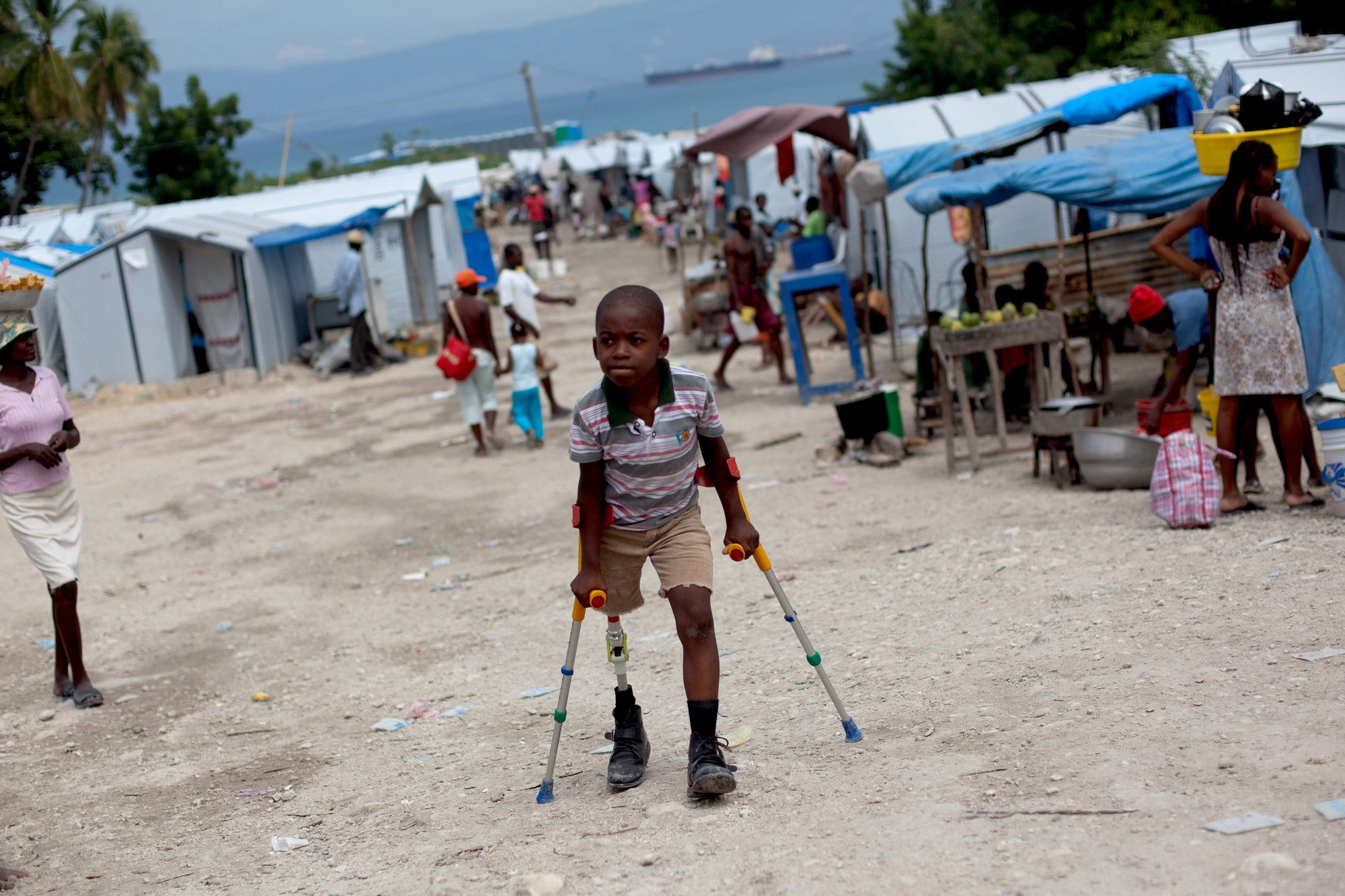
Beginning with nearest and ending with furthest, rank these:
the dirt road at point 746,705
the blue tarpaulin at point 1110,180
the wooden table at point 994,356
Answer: the dirt road at point 746,705 < the wooden table at point 994,356 < the blue tarpaulin at point 1110,180

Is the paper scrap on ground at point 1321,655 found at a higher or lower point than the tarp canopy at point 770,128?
lower

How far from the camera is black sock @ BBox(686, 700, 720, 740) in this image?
356 cm

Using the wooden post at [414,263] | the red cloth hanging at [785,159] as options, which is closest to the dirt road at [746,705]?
the red cloth hanging at [785,159]

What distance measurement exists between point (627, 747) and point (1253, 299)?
3.88 meters

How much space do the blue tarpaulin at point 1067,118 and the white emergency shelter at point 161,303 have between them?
11.0m

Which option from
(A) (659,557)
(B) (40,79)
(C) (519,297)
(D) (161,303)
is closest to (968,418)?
(C) (519,297)

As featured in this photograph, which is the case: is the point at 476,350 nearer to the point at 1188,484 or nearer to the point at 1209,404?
the point at 1209,404

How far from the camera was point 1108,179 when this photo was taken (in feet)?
28.2

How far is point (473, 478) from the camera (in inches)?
424

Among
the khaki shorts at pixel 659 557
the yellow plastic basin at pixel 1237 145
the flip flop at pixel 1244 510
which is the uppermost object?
the yellow plastic basin at pixel 1237 145

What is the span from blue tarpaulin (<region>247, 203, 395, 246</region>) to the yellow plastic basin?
14186 mm

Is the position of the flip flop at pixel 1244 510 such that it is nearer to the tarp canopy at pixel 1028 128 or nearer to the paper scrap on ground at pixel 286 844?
the tarp canopy at pixel 1028 128

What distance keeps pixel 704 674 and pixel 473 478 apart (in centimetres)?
743

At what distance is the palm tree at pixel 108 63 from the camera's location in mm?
43219
